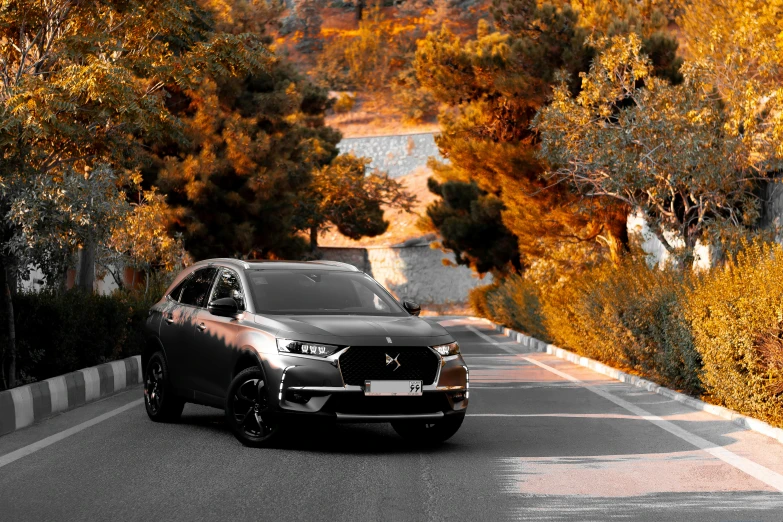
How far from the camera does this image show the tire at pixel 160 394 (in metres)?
11.0

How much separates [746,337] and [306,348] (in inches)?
184

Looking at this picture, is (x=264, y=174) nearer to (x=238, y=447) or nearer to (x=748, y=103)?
(x=748, y=103)

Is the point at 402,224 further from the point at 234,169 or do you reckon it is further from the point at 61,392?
the point at 61,392

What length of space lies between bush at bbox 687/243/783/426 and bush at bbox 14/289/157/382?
21.0 ft

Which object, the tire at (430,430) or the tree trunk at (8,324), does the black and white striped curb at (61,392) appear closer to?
the tree trunk at (8,324)

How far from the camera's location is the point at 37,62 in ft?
50.3

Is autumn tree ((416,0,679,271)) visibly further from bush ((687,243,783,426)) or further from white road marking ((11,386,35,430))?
white road marking ((11,386,35,430))

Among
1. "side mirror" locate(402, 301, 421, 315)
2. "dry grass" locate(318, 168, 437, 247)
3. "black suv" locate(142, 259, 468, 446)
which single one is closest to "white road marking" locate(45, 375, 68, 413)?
"black suv" locate(142, 259, 468, 446)

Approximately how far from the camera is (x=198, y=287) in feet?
37.2

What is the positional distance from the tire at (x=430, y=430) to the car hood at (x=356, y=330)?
0.75 meters

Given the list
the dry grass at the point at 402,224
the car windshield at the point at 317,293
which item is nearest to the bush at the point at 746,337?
the car windshield at the point at 317,293

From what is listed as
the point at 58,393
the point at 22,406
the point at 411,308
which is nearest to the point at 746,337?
the point at 411,308

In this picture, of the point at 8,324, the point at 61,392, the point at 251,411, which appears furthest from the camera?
the point at 8,324

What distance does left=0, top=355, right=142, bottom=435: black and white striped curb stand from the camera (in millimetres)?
10570
